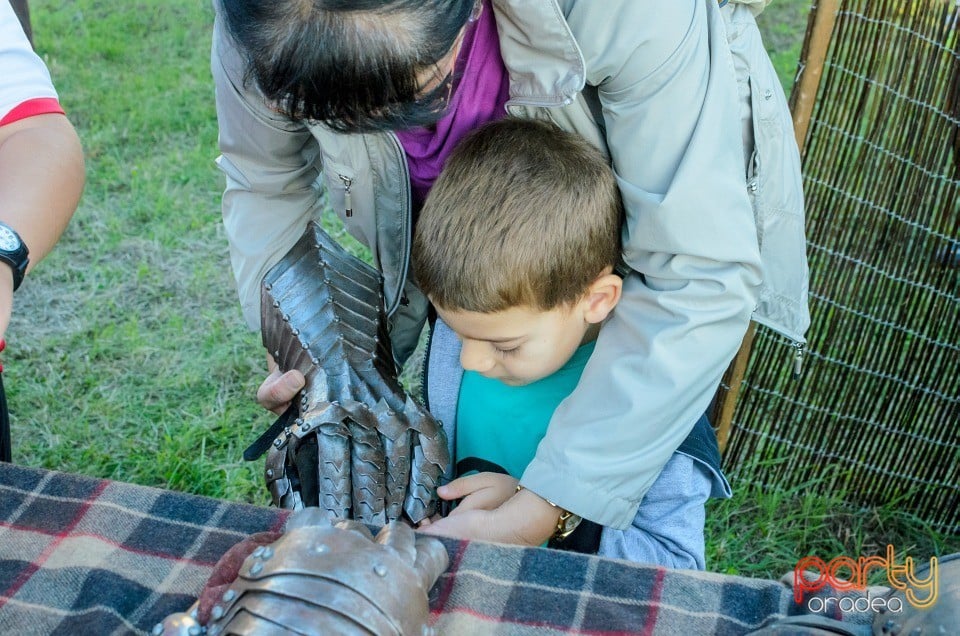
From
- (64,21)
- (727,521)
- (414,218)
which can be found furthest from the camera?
(64,21)

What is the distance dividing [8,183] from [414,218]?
2.05 ft

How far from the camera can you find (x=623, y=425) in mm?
1276

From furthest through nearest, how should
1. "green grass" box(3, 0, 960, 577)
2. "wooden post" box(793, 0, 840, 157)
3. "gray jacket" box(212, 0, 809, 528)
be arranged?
"green grass" box(3, 0, 960, 577) → "wooden post" box(793, 0, 840, 157) → "gray jacket" box(212, 0, 809, 528)

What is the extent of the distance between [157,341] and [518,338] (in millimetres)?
2113

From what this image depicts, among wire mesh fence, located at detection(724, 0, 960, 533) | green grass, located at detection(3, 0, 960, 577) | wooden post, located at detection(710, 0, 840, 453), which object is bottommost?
green grass, located at detection(3, 0, 960, 577)

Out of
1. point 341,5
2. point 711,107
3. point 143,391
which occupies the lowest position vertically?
point 143,391

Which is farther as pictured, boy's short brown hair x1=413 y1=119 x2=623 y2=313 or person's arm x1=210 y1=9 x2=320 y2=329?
person's arm x1=210 y1=9 x2=320 y2=329

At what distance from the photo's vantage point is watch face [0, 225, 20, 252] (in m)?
1.29

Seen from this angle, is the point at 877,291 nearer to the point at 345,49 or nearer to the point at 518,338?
the point at 518,338

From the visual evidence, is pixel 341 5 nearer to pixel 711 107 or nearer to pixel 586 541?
pixel 711 107

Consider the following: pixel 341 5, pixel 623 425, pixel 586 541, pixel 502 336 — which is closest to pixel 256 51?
pixel 341 5

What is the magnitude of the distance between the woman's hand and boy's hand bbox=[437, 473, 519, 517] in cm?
28

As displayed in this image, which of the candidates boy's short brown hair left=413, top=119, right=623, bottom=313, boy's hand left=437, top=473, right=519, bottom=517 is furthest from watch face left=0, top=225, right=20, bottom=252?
boy's hand left=437, top=473, right=519, bottom=517

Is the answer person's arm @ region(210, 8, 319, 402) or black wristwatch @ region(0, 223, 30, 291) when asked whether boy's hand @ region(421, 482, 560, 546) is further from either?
black wristwatch @ region(0, 223, 30, 291)
